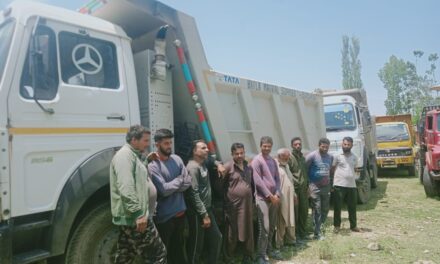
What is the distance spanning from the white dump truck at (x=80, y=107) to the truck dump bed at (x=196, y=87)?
0.04 feet

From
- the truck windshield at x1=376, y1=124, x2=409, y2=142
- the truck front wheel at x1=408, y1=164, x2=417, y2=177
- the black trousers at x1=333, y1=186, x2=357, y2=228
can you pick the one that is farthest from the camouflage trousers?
the truck front wheel at x1=408, y1=164, x2=417, y2=177

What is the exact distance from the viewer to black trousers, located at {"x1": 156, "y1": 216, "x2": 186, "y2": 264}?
11.1 feet

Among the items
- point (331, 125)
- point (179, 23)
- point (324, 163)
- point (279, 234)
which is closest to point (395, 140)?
point (331, 125)

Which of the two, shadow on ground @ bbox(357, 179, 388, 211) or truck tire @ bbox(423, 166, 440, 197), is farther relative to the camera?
truck tire @ bbox(423, 166, 440, 197)

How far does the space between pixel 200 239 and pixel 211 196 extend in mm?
603

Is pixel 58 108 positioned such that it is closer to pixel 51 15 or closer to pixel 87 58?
pixel 87 58

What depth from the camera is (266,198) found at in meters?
4.43

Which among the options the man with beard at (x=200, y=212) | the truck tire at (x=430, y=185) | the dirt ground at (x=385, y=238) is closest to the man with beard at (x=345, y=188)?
the dirt ground at (x=385, y=238)

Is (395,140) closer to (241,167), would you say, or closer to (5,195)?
(241,167)

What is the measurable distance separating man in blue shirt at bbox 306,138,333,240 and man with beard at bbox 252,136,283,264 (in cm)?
99

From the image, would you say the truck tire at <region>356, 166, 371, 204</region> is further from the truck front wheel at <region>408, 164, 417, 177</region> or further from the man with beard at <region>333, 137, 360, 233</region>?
the truck front wheel at <region>408, 164, 417, 177</region>

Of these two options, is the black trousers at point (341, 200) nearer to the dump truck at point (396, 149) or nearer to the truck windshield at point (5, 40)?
the truck windshield at point (5, 40)

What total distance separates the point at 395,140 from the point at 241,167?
1130cm

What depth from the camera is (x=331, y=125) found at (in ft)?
27.8
